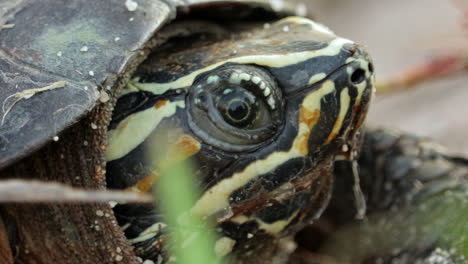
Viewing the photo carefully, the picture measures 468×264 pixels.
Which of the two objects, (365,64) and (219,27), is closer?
(365,64)

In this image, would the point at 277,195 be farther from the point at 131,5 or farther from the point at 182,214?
the point at 131,5

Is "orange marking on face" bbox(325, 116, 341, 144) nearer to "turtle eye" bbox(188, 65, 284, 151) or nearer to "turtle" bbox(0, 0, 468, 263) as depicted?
"turtle" bbox(0, 0, 468, 263)

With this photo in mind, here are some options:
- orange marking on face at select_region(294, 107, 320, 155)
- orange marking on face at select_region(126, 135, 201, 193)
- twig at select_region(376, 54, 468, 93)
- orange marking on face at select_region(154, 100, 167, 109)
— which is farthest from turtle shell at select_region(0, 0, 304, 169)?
twig at select_region(376, 54, 468, 93)

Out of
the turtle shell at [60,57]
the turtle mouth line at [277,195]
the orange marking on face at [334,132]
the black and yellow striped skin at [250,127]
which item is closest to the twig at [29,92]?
the turtle shell at [60,57]

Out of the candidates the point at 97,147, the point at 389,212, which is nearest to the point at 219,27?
the point at 97,147

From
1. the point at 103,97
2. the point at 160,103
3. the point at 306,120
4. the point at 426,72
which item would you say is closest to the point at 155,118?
the point at 160,103

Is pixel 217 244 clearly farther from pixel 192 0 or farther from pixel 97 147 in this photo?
pixel 192 0

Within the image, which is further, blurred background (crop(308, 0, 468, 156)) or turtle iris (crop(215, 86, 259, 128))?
blurred background (crop(308, 0, 468, 156))

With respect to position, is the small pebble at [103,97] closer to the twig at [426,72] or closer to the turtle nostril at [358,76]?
the turtle nostril at [358,76]
